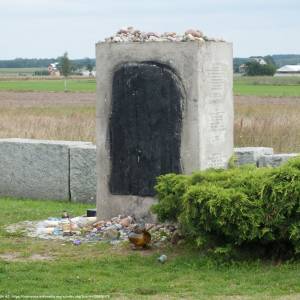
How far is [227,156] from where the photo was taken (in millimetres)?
11688

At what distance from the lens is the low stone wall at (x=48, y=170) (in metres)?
14.7

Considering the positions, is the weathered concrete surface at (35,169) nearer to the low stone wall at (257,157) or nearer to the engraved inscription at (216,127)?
the low stone wall at (257,157)

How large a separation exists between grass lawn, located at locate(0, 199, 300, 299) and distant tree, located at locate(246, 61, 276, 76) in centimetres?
7004

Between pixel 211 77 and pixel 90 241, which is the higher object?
pixel 211 77

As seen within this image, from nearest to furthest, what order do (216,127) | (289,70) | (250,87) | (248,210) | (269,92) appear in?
(248,210)
(216,127)
(269,92)
(250,87)
(289,70)

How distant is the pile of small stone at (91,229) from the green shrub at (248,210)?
1.14m

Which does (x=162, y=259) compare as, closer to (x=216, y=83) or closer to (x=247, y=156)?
(x=216, y=83)

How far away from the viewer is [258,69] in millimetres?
83312

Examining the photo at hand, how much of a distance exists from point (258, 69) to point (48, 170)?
6949cm

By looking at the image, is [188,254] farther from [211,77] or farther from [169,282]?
[211,77]

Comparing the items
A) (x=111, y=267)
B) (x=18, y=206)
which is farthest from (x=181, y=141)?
(x=18, y=206)

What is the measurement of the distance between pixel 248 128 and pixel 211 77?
924 centimetres

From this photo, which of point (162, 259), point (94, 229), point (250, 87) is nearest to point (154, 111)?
point (94, 229)

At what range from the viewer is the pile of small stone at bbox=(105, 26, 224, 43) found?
438 inches
